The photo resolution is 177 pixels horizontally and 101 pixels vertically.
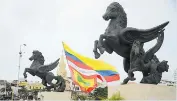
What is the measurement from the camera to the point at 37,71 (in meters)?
14.5

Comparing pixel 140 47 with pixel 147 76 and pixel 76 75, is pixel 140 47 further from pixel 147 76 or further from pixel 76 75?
pixel 76 75

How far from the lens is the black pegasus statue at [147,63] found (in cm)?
897

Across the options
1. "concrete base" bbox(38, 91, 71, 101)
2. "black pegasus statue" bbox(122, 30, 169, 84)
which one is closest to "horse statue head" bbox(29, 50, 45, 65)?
"concrete base" bbox(38, 91, 71, 101)

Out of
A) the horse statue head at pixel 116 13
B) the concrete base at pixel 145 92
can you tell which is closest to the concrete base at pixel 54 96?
the concrete base at pixel 145 92

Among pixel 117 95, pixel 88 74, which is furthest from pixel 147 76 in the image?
pixel 88 74

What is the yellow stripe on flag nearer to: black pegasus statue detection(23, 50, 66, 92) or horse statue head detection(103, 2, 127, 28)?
black pegasus statue detection(23, 50, 66, 92)

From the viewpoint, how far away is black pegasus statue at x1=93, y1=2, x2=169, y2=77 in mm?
8977

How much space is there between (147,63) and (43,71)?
647cm

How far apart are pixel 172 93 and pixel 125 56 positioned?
5.46ft

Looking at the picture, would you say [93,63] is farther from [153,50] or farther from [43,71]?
[153,50]

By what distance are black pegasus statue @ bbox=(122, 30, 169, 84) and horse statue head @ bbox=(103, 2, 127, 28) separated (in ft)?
2.43

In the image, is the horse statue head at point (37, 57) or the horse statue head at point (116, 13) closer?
the horse statue head at point (116, 13)

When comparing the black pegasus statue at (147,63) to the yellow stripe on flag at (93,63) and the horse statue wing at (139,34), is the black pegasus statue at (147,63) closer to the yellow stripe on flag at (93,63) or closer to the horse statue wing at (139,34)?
the horse statue wing at (139,34)

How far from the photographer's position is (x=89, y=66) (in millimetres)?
20109
